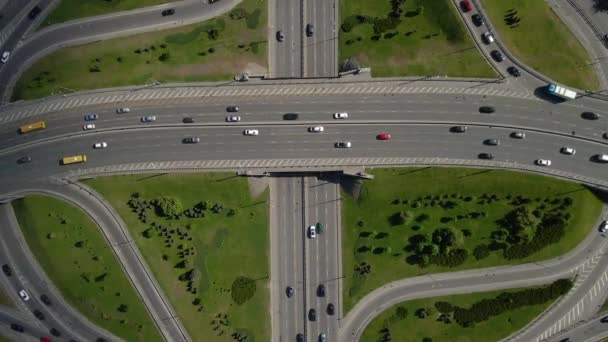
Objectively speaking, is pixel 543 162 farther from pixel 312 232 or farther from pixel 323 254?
pixel 312 232

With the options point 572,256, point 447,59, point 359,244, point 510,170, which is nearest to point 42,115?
point 359,244

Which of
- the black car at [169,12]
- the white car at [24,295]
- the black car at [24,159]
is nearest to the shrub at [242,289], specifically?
the white car at [24,295]

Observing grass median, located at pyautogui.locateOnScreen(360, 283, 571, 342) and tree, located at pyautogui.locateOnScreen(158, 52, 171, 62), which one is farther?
tree, located at pyautogui.locateOnScreen(158, 52, 171, 62)

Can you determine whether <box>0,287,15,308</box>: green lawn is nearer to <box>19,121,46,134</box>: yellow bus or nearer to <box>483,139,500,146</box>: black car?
<box>19,121,46,134</box>: yellow bus

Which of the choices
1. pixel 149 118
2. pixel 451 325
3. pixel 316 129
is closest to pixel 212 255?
pixel 149 118

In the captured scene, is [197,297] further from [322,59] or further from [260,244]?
[322,59]

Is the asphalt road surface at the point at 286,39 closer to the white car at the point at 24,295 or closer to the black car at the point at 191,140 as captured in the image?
the black car at the point at 191,140

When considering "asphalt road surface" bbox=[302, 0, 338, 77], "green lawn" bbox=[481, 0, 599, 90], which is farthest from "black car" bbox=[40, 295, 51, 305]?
"green lawn" bbox=[481, 0, 599, 90]
